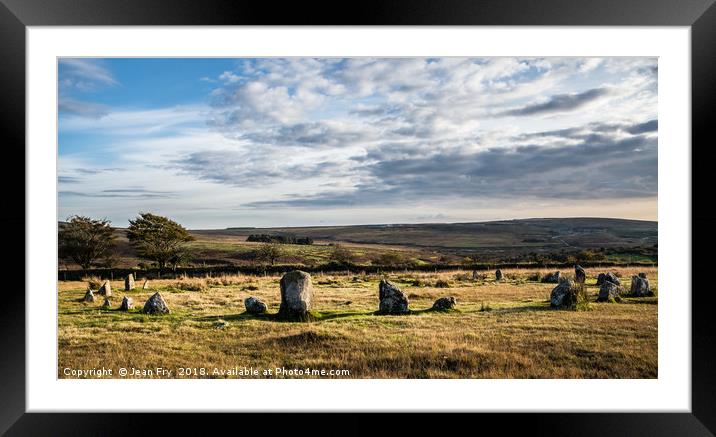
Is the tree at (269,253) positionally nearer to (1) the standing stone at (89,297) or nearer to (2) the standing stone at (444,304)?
(1) the standing stone at (89,297)

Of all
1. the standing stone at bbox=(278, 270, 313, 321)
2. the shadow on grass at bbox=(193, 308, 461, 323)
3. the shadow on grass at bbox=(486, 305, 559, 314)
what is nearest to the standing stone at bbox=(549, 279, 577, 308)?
the shadow on grass at bbox=(486, 305, 559, 314)

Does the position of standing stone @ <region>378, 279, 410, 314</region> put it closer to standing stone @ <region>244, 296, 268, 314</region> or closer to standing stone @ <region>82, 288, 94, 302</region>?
standing stone @ <region>244, 296, 268, 314</region>

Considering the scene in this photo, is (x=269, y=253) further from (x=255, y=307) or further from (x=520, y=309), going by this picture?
(x=520, y=309)

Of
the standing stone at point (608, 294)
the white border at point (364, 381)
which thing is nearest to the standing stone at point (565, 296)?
the standing stone at point (608, 294)

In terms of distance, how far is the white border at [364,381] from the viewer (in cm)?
474

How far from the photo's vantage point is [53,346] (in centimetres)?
493

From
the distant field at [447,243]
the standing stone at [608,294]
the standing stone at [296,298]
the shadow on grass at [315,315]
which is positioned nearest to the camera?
the standing stone at [296,298]

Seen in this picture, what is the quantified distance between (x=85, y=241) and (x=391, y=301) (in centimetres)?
1647

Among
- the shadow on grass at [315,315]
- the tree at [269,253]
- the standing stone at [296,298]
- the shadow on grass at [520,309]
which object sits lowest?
the tree at [269,253]
